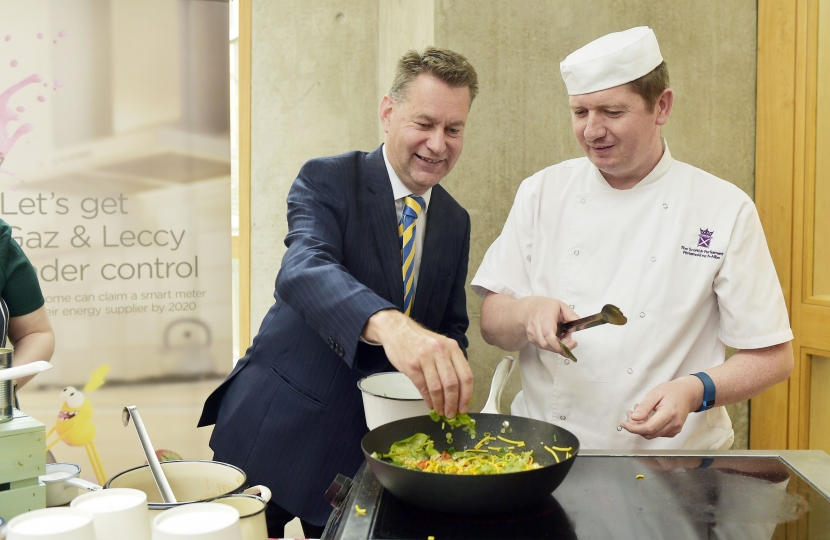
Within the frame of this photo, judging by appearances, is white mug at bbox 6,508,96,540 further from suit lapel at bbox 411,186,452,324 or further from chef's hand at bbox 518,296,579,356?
suit lapel at bbox 411,186,452,324

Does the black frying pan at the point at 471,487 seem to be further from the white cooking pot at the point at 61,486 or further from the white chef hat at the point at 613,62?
the white chef hat at the point at 613,62

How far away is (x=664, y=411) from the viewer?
147 cm

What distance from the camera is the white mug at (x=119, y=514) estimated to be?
33.0 inches

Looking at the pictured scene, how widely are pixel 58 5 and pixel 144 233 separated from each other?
96 centimetres

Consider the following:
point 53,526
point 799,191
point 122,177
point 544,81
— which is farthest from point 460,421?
point 122,177

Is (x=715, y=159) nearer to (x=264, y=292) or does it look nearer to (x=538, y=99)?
(x=538, y=99)

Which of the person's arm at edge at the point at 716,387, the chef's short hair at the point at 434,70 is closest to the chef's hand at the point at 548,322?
the person's arm at edge at the point at 716,387

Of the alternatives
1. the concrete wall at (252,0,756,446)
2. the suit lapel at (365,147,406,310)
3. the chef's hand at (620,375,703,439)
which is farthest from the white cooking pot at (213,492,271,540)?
the concrete wall at (252,0,756,446)

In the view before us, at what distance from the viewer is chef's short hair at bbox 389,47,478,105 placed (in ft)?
5.86

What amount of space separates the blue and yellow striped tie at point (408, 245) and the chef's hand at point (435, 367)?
623 millimetres

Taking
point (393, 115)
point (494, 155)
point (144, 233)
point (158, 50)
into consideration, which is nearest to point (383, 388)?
point (393, 115)

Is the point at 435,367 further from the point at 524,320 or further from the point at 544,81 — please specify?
the point at 544,81

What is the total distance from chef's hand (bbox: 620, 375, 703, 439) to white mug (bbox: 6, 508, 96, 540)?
1009 mm

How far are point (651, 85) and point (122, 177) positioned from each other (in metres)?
2.21
